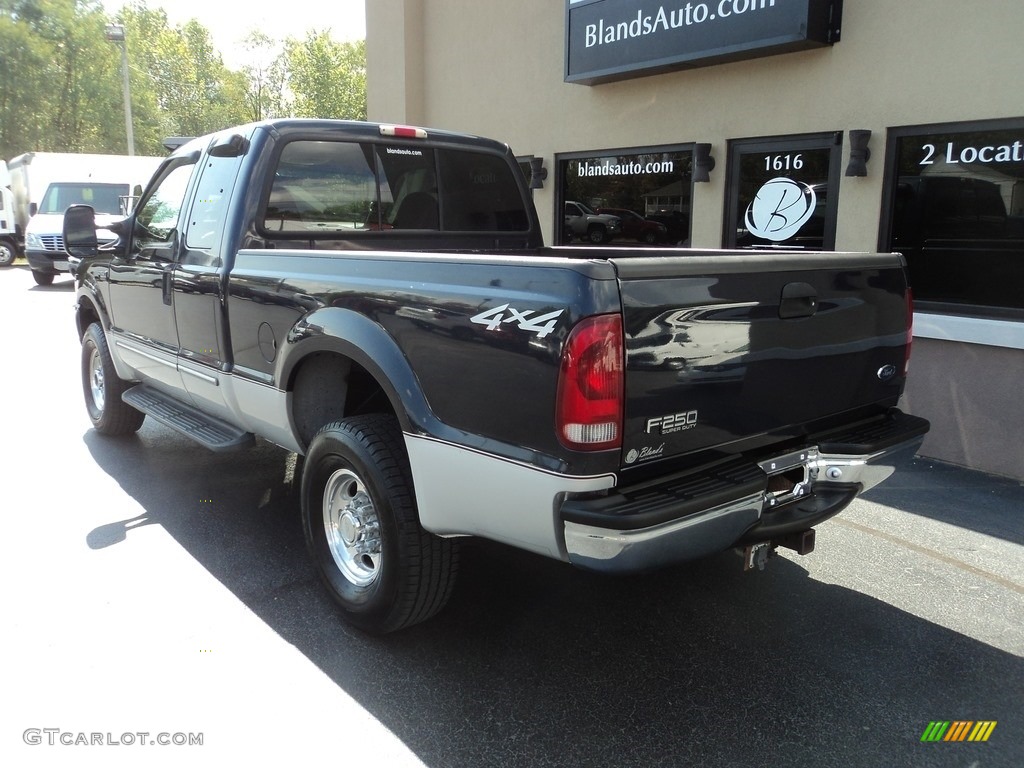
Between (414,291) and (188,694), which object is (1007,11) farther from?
(188,694)

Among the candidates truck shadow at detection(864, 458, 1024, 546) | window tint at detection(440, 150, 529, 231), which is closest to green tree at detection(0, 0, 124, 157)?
window tint at detection(440, 150, 529, 231)

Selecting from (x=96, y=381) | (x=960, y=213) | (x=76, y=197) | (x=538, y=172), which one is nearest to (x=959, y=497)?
(x=960, y=213)

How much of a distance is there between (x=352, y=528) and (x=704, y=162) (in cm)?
528

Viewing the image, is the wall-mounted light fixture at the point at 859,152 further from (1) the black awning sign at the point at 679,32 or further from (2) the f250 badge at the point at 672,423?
(2) the f250 badge at the point at 672,423

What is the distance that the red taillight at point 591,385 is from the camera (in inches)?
95.0

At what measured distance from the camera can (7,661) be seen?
10.3 ft

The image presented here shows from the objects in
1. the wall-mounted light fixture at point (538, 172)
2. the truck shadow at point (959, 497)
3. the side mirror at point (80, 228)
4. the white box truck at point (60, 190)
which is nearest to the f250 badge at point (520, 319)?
the truck shadow at point (959, 497)

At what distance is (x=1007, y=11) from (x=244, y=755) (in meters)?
6.16

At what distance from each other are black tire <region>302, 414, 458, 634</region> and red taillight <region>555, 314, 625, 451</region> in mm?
883

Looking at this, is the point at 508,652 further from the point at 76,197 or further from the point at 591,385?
the point at 76,197

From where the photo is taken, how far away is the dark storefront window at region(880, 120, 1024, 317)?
18.6 feet

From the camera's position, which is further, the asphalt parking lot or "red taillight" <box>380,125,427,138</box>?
"red taillight" <box>380,125,427,138</box>

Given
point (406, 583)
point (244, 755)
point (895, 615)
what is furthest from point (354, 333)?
point (895, 615)

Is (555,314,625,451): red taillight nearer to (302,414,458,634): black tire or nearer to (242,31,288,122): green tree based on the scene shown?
(302,414,458,634): black tire
